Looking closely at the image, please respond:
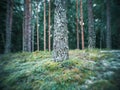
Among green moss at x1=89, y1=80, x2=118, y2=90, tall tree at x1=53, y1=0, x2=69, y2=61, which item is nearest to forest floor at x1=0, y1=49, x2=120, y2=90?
green moss at x1=89, y1=80, x2=118, y2=90

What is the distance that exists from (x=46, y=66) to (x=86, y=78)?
6.73ft

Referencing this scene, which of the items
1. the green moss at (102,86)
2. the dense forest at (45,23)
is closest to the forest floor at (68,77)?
the green moss at (102,86)

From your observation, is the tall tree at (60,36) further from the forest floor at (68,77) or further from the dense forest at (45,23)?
the dense forest at (45,23)

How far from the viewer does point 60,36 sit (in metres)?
8.67

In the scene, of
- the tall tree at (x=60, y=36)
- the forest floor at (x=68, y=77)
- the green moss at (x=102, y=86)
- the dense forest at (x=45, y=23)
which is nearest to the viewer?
the green moss at (x=102, y=86)

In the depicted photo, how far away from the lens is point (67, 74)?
7203mm

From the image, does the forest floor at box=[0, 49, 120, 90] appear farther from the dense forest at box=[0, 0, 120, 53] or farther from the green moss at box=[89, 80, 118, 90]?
the dense forest at box=[0, 0, 120, 53]

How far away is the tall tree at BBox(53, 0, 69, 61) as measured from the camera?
8.59 metres

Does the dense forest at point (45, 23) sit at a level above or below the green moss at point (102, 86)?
above

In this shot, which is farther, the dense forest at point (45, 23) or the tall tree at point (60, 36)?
the dense forest at point (45, 23)

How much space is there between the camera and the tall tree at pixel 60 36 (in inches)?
338

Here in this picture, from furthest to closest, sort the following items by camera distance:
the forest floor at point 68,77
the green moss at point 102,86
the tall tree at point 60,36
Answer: the tall tree at point 60,36 → the forest floor at point 68,77 → the green moss at point 102,86

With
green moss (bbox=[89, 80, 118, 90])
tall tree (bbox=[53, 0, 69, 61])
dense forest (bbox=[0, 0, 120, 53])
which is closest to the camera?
green moss (bbox=[89, 80, 118, 90])

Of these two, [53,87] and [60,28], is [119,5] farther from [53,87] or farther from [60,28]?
[53,87]
